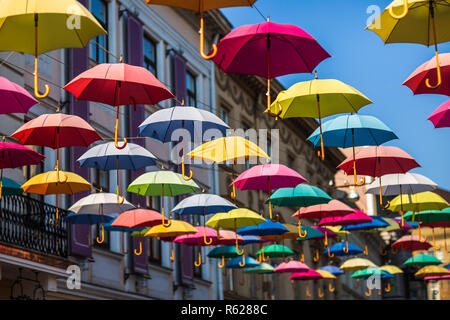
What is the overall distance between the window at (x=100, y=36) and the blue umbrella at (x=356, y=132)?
30.6 feet

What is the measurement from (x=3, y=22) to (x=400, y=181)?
10.6 meters

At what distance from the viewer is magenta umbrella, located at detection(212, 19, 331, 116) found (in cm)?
1209

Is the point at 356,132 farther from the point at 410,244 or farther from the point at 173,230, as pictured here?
the point at 410,244

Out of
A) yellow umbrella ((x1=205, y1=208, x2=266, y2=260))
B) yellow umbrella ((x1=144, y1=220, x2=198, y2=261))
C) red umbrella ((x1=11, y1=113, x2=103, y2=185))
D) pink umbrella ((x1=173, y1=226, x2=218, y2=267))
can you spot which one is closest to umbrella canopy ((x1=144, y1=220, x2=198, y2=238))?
yellow umbrella ((x1=144, y1=220, x2=198, y2=261))

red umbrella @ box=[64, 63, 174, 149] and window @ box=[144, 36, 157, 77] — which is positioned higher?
window @ box=[144, 36, 157, 77]

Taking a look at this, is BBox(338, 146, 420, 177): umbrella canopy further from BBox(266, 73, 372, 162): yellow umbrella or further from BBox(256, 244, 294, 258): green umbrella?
BBox(256, 244, 294, 258): green umbrella

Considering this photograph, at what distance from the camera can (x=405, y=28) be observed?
11.1 m

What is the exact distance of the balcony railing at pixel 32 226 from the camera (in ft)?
57.2

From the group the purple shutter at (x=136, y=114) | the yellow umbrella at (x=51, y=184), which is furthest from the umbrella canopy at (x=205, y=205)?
the purple shutter at (x=136, y=114)

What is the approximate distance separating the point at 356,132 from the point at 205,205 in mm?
3923

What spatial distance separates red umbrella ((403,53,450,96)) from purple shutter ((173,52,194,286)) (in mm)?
15277

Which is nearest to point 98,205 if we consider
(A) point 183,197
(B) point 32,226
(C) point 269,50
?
(B) point 32,226

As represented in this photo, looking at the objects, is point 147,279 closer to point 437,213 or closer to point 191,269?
point 191,269
